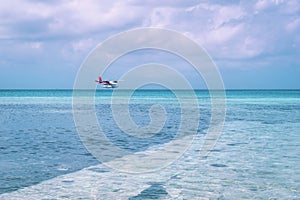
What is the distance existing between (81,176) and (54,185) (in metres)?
1.15

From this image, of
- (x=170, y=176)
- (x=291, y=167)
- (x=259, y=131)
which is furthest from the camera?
(x=259, y=131)

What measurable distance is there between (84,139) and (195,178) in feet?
30.3

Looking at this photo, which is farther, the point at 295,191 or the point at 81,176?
the point at 81,176

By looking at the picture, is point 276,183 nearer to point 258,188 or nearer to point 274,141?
point 258,188

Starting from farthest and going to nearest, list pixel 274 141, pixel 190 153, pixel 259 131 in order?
pixel 259 131, pixel 274 141, pixel 190 153

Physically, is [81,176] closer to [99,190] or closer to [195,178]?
[99,190]

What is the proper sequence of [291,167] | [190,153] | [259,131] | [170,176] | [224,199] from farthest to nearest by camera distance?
[259,131] → [190,153] → [291,167] → [170,176] → [224,199]

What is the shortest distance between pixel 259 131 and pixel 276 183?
43.7ft

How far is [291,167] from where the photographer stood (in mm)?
12422

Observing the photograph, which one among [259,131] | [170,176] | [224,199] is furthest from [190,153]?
[259,131]

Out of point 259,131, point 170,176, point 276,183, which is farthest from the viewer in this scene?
point 259,131

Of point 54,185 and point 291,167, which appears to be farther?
point 291,167

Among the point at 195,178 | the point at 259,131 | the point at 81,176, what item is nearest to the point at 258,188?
the point at 195,178

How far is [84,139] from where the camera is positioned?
18750 mm
